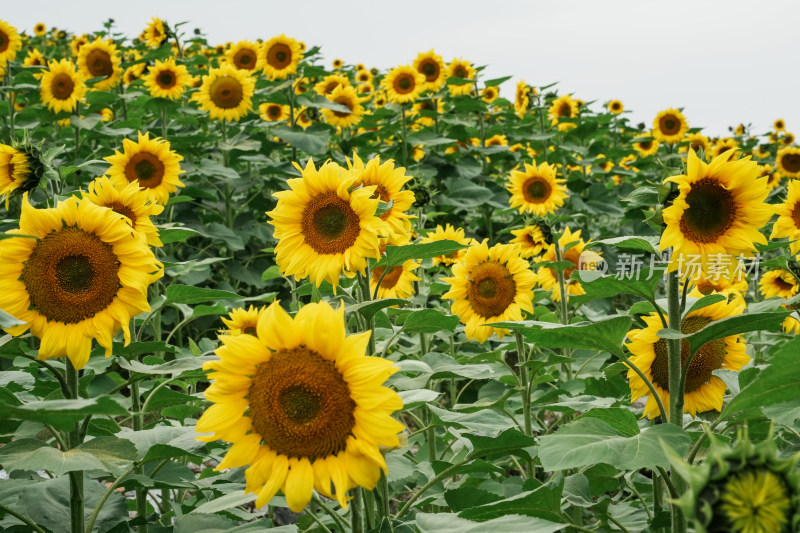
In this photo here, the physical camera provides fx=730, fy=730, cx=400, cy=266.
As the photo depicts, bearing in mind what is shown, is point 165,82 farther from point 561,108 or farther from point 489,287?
point 561,108

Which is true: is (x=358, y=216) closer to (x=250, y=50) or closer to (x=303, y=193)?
(x=303, y=193)

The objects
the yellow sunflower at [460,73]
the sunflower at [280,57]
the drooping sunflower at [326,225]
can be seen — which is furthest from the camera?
the yellow sunflower at [460,73]

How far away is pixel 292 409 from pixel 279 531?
0.49 meters

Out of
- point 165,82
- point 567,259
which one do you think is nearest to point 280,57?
point 165,82

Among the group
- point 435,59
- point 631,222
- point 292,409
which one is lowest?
point 292,409

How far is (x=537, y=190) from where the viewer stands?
4.86 meters

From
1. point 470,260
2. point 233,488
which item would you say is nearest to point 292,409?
point 233,488

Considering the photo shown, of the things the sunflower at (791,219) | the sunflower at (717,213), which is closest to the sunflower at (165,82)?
the sunflower at (791,219)

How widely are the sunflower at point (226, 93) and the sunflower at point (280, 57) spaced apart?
408 millimetres

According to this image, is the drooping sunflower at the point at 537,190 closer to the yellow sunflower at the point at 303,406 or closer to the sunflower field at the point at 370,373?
the sunflower field at the point at 370,373

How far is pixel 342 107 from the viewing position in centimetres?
616

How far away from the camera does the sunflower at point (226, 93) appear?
5750mm

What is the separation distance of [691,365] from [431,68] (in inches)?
206

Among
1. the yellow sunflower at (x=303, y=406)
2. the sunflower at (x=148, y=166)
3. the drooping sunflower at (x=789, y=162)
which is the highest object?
the drooping sunflower at (x=789, y=162)
